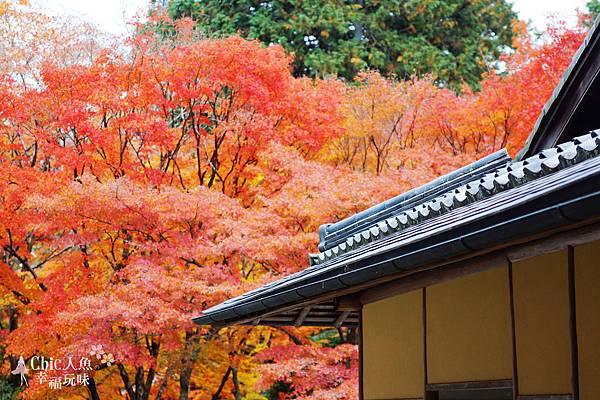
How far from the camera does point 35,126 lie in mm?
16000

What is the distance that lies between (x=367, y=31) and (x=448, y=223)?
23.9 meters

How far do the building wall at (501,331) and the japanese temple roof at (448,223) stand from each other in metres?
0.43

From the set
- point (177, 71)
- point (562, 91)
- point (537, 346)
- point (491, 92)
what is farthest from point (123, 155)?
point (537, 346)

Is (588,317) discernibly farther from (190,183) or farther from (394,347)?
(190,183)

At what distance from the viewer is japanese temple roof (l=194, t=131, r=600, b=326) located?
303 centimetres

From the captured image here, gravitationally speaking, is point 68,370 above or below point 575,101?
below

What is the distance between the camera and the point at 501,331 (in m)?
4.51

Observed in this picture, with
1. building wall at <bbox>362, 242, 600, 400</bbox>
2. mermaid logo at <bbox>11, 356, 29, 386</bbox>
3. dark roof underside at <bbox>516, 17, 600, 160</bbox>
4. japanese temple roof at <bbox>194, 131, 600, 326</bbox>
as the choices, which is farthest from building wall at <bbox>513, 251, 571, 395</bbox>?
mermaid logo at <bbox>11, 356, 29, 386</bbox>

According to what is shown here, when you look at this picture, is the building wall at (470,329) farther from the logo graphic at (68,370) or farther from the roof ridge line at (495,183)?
the logo graphic at (68,370)

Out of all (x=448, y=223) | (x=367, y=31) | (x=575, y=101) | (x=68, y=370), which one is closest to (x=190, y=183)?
(x=68, y=370)

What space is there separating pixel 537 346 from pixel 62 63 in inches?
548

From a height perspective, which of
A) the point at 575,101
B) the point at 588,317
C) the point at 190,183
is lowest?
the point at 588,317

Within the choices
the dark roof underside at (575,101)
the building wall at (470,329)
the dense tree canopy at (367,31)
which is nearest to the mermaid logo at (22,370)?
the dark roof underside at (575,101)

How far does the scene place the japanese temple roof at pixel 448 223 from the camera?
119 inches
